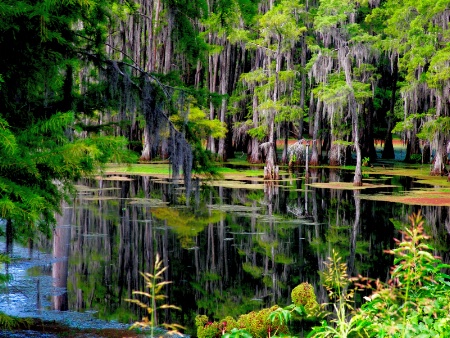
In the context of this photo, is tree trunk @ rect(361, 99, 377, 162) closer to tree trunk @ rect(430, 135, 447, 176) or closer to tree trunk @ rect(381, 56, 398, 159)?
tree trunk @ rect(381, 56, 398, 159)

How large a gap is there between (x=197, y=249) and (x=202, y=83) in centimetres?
2623

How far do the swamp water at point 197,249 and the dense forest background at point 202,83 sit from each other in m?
1.49

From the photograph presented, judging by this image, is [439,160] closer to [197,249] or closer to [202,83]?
[202,83]

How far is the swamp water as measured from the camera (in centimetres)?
913

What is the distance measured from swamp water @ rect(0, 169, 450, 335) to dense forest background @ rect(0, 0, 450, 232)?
1488 millimetres

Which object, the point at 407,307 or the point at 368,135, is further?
the point at 368,135

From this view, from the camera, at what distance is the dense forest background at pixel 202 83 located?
193 inches

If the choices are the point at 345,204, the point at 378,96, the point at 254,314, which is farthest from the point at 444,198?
the point at 378,96

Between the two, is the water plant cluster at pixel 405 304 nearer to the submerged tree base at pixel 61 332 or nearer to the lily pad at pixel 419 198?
the submerged tree base at pixel 61 332

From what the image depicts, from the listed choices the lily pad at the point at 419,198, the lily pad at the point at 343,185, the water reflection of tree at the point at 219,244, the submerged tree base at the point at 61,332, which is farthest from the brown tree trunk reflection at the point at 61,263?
the lily pad at the point at 343,185

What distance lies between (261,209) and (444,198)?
6.68 meters

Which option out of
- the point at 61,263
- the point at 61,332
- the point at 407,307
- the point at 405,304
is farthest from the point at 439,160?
the point at 405,304

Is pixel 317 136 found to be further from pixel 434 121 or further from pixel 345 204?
pixel 345 204

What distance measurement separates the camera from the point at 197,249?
1320 centimetres
